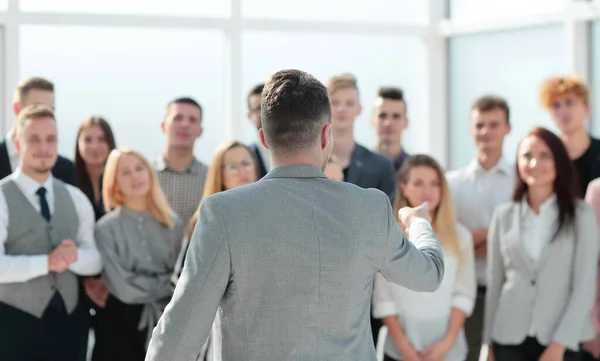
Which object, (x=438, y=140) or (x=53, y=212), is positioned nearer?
(x=53, y=212)

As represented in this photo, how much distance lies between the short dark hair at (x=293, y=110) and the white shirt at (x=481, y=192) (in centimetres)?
267

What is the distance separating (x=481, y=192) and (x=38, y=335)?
2.20m

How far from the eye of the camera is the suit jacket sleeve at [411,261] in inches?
79.7

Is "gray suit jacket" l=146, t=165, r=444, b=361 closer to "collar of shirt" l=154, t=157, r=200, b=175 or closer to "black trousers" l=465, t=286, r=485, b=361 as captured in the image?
"black trousers" l=465, t=286, r=485, b=361

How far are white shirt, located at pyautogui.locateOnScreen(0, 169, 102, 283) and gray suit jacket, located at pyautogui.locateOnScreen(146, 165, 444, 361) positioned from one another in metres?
1.78

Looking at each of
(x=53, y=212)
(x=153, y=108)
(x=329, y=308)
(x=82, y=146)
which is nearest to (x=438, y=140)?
(x=153, y=108)

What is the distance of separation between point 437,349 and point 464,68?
3.94m

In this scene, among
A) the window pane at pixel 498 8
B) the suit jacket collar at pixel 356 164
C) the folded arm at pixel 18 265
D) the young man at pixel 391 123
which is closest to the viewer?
the folded arm at pixel 18 265

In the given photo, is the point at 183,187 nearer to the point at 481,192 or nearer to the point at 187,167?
the point at 187,167

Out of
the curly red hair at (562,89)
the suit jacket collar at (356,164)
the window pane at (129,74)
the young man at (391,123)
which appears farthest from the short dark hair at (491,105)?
the window pane at (129,74)

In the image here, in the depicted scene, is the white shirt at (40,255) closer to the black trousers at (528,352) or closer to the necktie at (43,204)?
the necktie at (43,204)

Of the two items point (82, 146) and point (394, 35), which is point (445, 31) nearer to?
point (394, 35)

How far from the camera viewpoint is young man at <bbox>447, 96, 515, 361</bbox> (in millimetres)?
4516

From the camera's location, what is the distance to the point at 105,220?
13.5 ft
